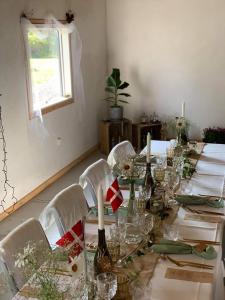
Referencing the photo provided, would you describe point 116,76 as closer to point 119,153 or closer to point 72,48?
point 72,48

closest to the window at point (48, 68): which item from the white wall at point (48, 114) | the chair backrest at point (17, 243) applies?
the white wall at point (48, 114)

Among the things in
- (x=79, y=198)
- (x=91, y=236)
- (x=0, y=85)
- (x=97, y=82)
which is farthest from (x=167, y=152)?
(x=97, y=82)

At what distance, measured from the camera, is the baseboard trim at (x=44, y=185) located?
4.12 meters

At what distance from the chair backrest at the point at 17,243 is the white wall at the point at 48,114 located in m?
2.11

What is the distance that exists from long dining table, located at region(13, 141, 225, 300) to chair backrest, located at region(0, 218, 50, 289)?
0.67ft

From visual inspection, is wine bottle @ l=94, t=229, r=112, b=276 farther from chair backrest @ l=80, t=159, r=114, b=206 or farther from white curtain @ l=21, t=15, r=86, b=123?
white curtain @ l=21, t=15, r=86, b=123

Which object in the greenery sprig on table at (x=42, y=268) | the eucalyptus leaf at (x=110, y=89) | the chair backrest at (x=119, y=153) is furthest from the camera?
the eucalyptus leaf at (x=110, y=89)

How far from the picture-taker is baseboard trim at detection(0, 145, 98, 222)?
4119 millimetres

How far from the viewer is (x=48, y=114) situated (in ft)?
15.7

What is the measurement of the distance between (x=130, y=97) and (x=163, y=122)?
0.69 metres

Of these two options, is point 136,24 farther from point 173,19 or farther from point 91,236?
point 91,236

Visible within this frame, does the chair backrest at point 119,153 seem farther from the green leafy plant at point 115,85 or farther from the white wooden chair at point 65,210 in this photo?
the green leafy plant at point 115,85

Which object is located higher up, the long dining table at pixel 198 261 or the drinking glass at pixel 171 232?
the drinking glass at pixel 171 232

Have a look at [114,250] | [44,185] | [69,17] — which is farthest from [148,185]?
[69,17]
